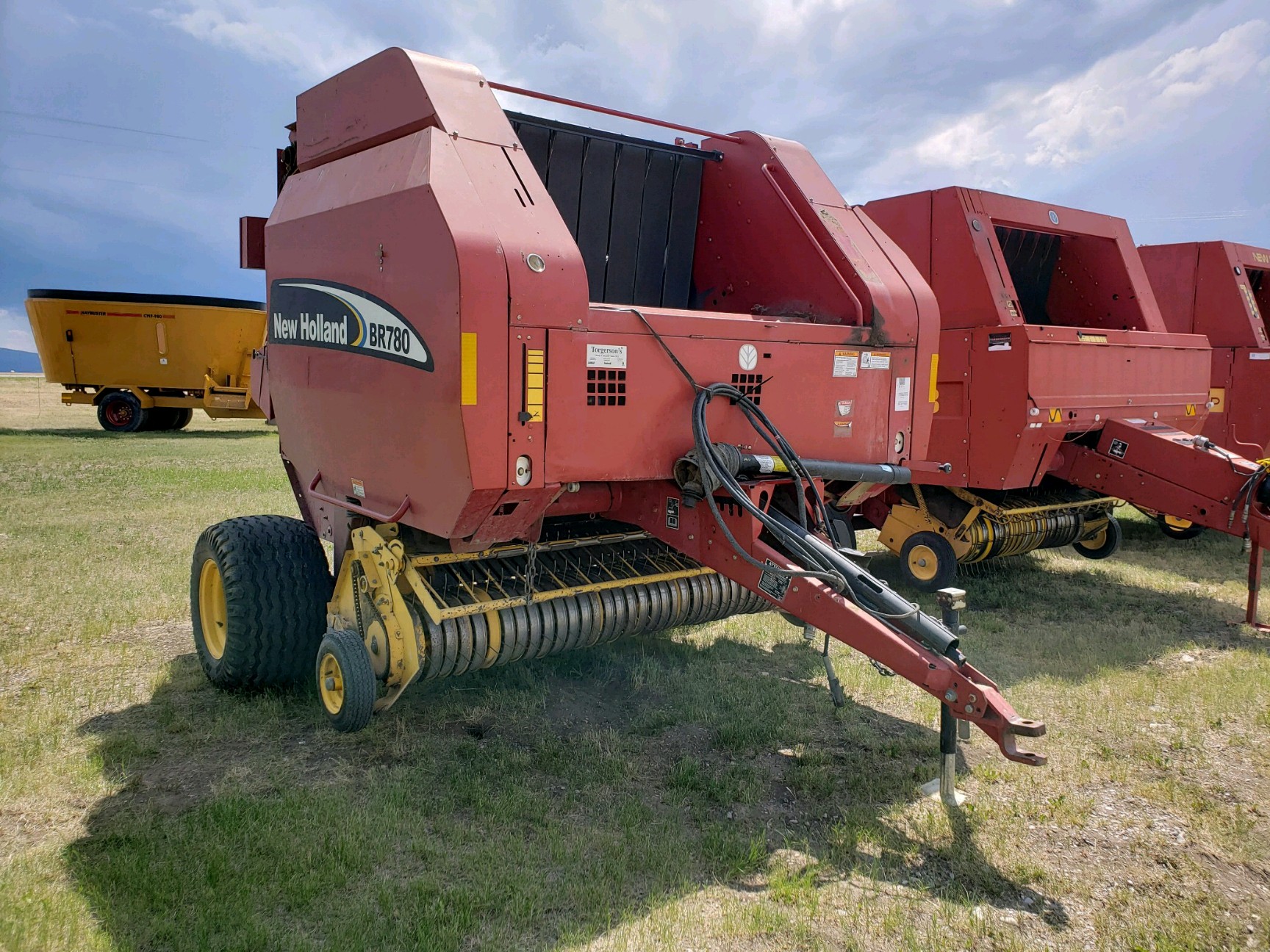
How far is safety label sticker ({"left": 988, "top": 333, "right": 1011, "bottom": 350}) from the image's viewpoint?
555 centimetres

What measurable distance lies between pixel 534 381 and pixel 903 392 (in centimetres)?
187

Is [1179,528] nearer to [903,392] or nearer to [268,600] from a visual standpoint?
[903,392]

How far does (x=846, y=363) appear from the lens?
3.89 m

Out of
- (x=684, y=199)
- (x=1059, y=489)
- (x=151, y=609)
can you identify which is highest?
(x=684, y=199)

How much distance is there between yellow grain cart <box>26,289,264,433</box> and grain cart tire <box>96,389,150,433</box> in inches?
0.6

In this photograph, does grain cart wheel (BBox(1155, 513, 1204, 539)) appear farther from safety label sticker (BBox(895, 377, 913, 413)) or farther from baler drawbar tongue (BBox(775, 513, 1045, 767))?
baler drawbar tongue (BBox(775, 513, 1045, 767))

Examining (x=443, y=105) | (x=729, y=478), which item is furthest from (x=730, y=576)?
(x=443, y=105)

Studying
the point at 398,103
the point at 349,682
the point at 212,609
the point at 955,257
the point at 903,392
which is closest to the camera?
the point at 349,682

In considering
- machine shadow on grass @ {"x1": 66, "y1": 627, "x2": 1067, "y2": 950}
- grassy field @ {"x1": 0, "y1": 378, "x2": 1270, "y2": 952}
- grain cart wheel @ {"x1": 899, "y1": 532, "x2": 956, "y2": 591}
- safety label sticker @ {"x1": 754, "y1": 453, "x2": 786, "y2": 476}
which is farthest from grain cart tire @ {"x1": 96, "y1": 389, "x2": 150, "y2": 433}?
safety label sticker @ {"x1": 754, "y1": 453, "x2": 786, "y2": 476}

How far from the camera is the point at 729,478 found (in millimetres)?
3229

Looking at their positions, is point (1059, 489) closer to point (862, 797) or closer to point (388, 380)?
point (862, 797)

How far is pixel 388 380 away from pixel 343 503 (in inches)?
27.5

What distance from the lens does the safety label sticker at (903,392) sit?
4.11 m

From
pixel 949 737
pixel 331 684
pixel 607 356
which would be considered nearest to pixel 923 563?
pixel 949 737
